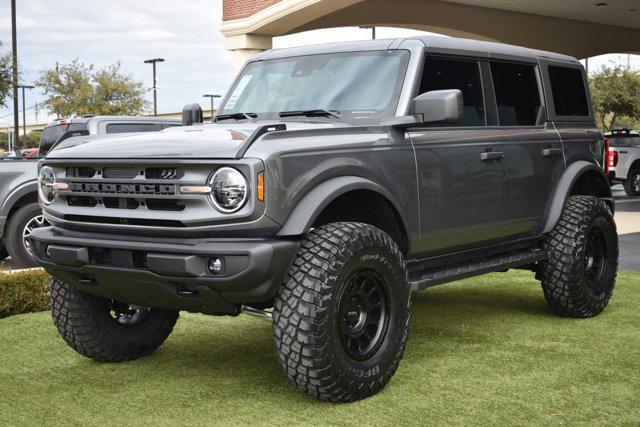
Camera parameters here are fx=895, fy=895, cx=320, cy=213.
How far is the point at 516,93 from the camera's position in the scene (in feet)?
21.8

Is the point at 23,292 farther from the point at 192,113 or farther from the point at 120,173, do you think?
the point at 120,173

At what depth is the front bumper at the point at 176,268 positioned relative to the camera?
4359 mm

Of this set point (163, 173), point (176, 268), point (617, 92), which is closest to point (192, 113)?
point (163, 173)

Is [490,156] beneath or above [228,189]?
above

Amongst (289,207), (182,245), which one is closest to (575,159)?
(289,207)

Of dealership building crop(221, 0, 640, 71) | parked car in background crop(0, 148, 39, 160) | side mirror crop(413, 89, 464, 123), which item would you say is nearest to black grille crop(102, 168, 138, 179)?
side mirror crop(413, 89, 464, 123)

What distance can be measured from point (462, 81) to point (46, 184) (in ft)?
9.19

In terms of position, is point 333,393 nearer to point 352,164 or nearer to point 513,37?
point 352,164

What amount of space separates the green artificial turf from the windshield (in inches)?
64.3

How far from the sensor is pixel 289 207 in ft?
14.8

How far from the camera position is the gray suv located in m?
4.46

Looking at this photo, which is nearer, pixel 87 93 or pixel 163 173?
pixel 163 173

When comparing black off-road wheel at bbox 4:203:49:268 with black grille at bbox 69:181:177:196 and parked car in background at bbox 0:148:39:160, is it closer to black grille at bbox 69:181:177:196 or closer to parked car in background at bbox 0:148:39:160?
parked car in background at bbox 0:148:39:160

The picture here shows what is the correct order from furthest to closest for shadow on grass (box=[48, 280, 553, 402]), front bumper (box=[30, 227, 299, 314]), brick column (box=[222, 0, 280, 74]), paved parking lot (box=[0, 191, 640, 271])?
brick column (box=[222, 0, 280, 74]), paved parking lot (box=[0, 191, 640, 271]), shadow on grass (box=[48, 280, 553, 402]), front bumper (box=[30, 227, 299, 314])
